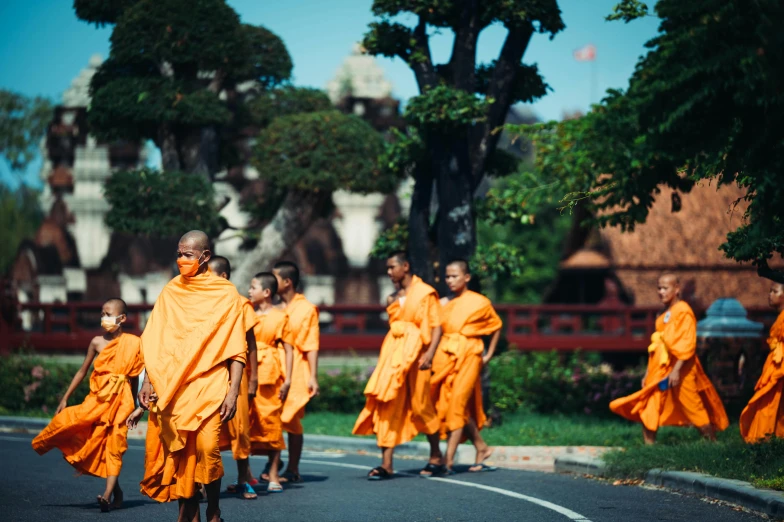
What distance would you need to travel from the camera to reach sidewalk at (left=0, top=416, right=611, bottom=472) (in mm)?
12383

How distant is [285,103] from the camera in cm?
2092

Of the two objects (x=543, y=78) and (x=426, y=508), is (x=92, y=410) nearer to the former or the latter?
(x=426, y=508)

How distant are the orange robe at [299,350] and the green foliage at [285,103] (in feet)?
35.0

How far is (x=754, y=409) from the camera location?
1120 cm

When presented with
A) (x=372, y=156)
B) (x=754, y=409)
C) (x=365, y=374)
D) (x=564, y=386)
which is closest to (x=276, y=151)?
(x=372, y=156)

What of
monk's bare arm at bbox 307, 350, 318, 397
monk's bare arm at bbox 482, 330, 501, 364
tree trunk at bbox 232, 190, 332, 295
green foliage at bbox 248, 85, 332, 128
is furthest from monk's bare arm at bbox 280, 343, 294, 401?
green foliage at bbox 248, 85, 332, 128

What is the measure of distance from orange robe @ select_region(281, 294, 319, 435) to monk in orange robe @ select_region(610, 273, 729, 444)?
328cm

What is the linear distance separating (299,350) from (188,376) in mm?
3400

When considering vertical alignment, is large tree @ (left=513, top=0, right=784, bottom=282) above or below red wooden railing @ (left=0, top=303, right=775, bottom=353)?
above

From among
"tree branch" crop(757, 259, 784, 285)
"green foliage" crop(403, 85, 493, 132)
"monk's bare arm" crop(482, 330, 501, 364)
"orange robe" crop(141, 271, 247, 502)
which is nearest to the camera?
"orange robe" crop(141, 271, 247, 502)

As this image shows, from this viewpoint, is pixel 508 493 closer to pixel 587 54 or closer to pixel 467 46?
pixel 467 46

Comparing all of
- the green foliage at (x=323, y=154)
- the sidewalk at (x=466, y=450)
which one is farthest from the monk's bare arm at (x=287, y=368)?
the green foliage at (x=323, y=154)

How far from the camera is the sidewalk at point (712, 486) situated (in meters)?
8.45

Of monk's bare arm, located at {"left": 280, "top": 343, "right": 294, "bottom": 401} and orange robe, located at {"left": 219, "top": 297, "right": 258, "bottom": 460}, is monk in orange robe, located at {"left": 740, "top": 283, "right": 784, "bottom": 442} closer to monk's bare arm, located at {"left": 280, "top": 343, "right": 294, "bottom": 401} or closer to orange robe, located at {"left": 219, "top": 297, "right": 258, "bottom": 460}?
monk's bare arm, located at {"left": 280, "top": 343, "right": 294, "bottom": 401}
